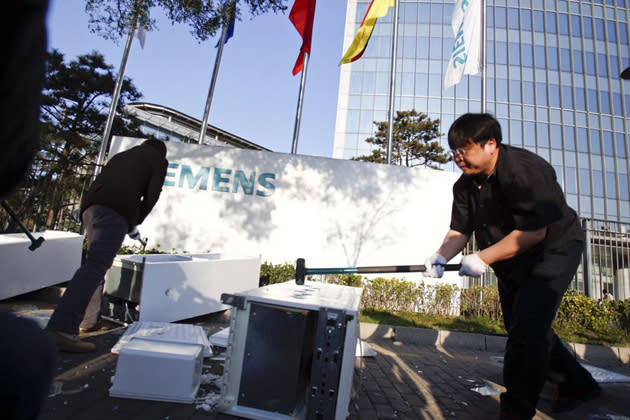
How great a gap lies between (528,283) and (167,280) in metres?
3.37

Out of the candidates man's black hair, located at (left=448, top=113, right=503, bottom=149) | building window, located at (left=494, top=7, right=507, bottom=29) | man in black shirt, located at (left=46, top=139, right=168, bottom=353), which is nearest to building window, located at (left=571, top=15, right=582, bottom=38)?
building window, located at (left=494, top=7, right=507, bottom=29)

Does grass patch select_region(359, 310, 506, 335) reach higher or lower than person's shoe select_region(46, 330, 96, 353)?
higher

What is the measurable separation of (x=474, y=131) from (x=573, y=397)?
199 centimetres

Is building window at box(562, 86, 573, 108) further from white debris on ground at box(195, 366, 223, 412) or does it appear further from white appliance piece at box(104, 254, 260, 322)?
white debris on ground at box(195, 366, 223, 412)

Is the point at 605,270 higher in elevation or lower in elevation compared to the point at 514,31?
lower

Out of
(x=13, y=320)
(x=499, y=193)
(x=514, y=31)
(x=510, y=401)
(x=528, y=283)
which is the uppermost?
(x=514, y=31)

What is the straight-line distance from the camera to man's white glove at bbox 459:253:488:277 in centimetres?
231

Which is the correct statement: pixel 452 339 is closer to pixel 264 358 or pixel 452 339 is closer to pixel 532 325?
pixel 532 325

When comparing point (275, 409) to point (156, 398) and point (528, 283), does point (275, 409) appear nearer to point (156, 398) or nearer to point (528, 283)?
point (156, 398)

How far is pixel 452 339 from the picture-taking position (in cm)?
521

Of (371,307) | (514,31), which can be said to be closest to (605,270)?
(371,307)

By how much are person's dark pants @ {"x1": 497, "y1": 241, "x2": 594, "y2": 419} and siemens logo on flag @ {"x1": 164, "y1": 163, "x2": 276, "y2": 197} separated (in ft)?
21.5

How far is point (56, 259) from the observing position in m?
4.82

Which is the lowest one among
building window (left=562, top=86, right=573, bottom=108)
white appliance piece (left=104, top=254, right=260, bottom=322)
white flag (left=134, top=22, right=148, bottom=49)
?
white appliance piece (left=104, top=254, right=260, bottom=322)
